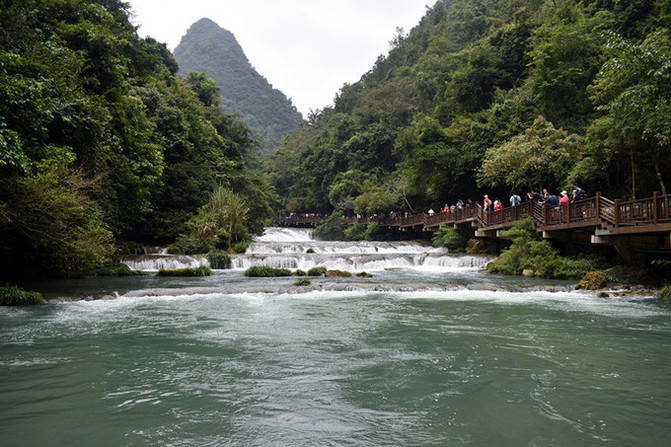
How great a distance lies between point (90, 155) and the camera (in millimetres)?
12117

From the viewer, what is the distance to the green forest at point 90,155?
8.80 meters

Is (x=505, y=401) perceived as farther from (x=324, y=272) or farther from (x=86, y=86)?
(x=86, y=86)

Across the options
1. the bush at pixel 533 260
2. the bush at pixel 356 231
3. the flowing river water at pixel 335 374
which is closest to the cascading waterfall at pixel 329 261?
the bush at pixel 533 260

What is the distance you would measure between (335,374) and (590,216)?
12769 mm

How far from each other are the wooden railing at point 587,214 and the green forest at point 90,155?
44.5 ft

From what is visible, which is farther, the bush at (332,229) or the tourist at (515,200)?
the bush at (332,229)

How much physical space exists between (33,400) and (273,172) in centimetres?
6396

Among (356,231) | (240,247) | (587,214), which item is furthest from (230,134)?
(587,214)

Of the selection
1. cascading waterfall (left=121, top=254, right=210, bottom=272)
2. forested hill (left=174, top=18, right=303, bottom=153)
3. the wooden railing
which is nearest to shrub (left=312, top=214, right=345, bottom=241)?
the wooden railing

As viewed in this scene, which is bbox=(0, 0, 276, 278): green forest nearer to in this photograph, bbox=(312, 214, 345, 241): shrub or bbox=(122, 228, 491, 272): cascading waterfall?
bbox=(122, 228, 491, 272): cascading waterfall

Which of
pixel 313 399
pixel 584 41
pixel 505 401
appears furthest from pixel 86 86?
pixel 584 41

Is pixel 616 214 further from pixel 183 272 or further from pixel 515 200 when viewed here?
pixel 183 272

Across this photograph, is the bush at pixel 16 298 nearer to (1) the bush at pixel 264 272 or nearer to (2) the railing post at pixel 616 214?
(1) the bush at pixel 264 272

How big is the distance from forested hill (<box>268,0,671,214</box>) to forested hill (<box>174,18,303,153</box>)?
62.3 metres
